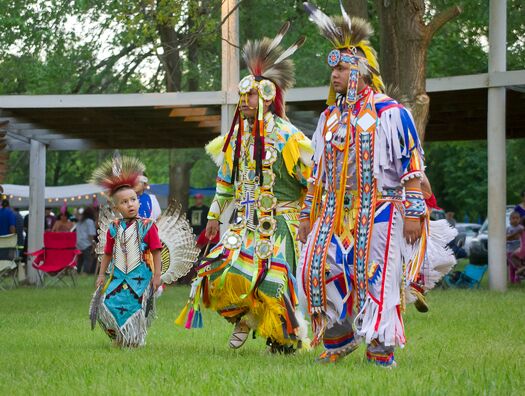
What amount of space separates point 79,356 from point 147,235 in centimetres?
126

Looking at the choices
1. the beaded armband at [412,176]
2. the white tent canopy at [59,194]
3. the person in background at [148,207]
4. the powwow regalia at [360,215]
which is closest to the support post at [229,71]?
the person in background at [148,207]

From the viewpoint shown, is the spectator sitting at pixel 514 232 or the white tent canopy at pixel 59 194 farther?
the white tent canopy at pixel 59 194

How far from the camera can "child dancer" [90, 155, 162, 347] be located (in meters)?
8.45

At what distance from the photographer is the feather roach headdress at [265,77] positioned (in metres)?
8.08

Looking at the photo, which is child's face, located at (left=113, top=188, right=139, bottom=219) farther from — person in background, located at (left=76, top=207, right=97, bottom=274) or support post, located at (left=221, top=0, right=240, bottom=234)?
person in background, located at (left=76, top=207, right=97, bottom=274)

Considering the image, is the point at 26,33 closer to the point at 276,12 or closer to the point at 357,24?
the point at 276,12

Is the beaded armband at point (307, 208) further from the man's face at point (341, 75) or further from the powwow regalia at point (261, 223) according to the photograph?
the powwow regalia at point (261, 223)

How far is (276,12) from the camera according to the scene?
24.5 meters

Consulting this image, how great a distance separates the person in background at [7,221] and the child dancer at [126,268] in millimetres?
11831

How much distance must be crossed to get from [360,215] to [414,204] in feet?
1.05

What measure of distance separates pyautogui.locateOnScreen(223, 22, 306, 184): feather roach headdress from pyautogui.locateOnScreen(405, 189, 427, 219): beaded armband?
1.79m

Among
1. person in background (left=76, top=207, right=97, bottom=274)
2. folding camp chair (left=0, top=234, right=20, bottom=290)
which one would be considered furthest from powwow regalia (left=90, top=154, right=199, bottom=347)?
person in background (left=76, top=207, right=97, bottom=274)

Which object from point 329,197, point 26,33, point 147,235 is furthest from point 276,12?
point 329,197

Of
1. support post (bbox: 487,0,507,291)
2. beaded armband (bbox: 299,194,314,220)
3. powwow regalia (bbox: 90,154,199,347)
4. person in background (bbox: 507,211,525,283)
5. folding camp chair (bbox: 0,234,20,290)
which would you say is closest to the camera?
beaded armband (bbox: 299,194,314,220)
